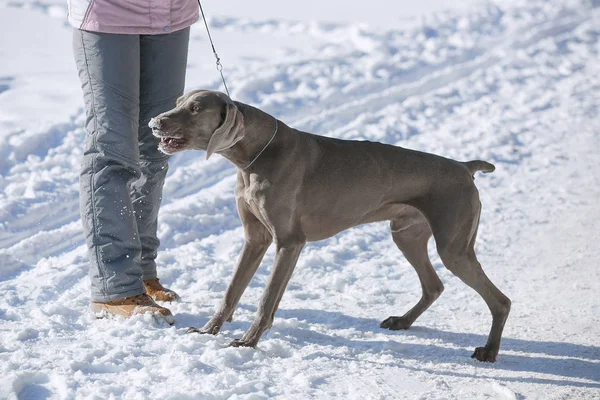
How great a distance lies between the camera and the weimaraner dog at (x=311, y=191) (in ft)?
12.2

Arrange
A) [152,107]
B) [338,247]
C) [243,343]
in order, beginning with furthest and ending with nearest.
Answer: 1. [338,247]
2. [152,107]
3. [243,343]

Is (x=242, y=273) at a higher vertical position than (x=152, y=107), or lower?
lower

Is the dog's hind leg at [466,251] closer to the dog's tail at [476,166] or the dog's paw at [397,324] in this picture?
the dog's tail at [476,166]

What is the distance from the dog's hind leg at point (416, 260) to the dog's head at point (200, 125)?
1.09 m

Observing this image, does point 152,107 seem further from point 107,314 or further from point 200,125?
point 107,314

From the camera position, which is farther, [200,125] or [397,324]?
[397,324]

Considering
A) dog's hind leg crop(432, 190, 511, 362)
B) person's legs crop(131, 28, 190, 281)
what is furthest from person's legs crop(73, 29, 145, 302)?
dog's hind leg crop(432, 190, 511, 362)

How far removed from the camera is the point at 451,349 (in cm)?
404

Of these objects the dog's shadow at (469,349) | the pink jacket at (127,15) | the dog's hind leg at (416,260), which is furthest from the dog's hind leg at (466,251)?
the pink jacket at (127,15)

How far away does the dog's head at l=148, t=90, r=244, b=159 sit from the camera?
3.62 m

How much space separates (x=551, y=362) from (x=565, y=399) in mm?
403

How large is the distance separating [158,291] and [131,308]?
1.42ft

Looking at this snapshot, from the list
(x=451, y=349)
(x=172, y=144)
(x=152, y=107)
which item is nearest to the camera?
(x=172, y=144)

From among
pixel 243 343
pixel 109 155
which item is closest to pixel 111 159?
pixel 109 155
